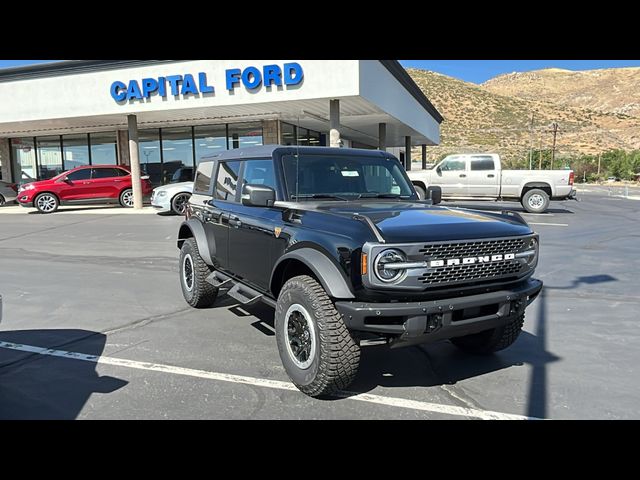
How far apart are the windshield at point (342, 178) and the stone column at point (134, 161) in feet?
53.1

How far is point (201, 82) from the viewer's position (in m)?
16.3

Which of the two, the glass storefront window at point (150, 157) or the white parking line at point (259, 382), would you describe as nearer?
the white parking line at point (259, 382)

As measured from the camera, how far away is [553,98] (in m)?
119

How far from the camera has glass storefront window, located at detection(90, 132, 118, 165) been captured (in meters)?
25.0

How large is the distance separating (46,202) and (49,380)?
1744 centimetres

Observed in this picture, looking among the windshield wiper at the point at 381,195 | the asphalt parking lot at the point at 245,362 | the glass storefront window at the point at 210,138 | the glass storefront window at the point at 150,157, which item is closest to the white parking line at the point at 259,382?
the asphalt parking lot at the point at 245,362

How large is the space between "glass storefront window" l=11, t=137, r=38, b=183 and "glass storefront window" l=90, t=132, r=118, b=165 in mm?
4104

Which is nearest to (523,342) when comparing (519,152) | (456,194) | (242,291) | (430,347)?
(430,347)

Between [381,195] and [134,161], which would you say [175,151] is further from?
[381,195]

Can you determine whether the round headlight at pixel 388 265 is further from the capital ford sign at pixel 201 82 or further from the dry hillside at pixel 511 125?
the dry hillside at pixel 511 125

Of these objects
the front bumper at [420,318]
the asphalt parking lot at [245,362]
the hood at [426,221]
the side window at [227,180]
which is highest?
the side window at [227,180]

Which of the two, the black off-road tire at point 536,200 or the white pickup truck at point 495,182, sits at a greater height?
the white pickup truck at point 495,182

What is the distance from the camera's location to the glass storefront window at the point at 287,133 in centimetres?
2210
